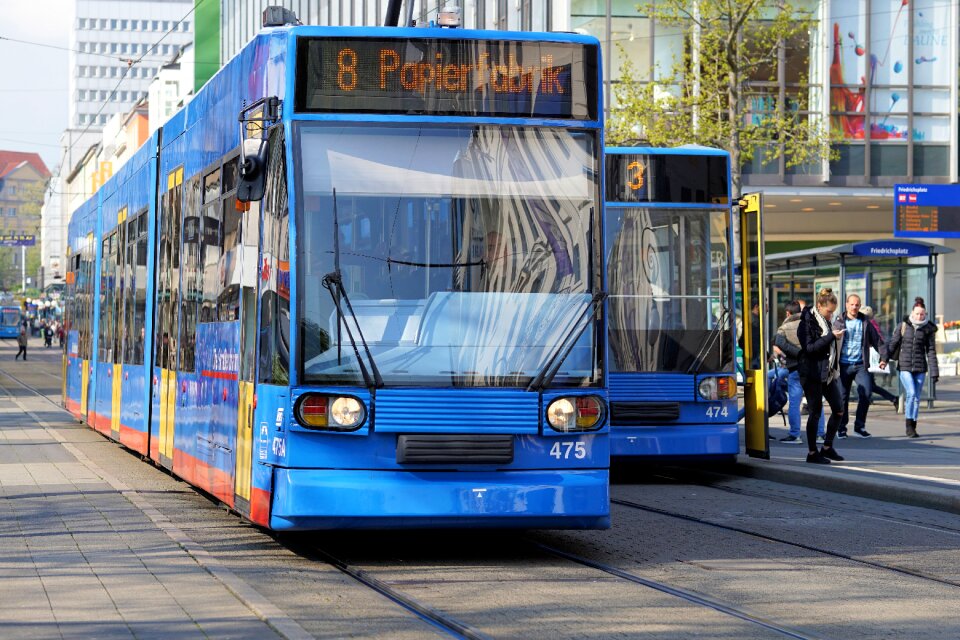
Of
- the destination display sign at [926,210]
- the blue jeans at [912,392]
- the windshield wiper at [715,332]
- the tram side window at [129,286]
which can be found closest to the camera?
the windshield wiper at [715,332]

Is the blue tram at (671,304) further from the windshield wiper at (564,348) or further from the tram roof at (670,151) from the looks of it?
the windshield wiper at (564,348)

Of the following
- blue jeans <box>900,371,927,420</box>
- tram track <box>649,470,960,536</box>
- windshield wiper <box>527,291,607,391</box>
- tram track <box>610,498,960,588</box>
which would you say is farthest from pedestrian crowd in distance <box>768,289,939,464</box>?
windshield wiper <box>527,291,607,391</box>

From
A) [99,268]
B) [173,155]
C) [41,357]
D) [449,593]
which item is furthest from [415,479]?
[41,357]

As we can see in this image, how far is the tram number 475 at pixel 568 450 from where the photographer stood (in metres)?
8.60

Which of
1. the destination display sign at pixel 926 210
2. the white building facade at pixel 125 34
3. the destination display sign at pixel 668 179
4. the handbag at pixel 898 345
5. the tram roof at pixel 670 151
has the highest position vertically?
the white building facade at pixel 125 34

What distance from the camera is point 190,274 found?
38.9ft

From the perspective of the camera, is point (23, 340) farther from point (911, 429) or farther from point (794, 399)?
point (911, 429)

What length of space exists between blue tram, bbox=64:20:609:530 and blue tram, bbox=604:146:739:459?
544 centimetres

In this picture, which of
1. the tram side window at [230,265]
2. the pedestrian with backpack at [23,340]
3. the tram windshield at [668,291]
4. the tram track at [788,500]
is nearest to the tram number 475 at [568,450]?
the tram side window at [230,265]

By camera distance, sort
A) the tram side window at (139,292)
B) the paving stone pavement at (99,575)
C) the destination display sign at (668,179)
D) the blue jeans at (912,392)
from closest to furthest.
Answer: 1. the paving stone pavement at (99,575)
2. the destination display sign at (668,179)
3. the tram side window at (139,292)
4. the blue jeans at (912,392)

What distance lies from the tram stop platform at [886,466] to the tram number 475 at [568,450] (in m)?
4.91

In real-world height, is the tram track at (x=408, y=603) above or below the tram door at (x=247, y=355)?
below

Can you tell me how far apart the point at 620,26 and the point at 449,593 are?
35291mm

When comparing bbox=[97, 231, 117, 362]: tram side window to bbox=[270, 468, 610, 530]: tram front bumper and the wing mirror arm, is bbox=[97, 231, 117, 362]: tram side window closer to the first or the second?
the wing mirror arm
